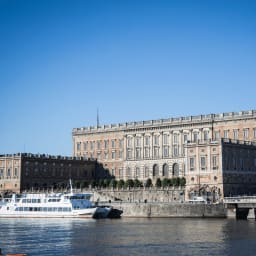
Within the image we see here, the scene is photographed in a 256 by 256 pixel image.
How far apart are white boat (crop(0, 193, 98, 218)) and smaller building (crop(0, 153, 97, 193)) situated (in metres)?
23.1

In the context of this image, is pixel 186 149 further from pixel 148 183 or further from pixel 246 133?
pixel 148 183

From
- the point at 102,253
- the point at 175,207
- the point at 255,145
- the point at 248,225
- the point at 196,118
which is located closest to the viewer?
the point at 102,253

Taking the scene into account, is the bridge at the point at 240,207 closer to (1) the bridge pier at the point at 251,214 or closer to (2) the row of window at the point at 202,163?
(1) the bridge pier at the point at 251,214

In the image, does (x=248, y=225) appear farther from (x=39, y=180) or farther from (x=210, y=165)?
(x=39, y=180)

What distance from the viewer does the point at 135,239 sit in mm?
56094

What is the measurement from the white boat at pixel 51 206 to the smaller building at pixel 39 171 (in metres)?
23.1

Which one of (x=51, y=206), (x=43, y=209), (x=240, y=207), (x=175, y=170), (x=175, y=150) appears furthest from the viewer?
(x=175, y=150)

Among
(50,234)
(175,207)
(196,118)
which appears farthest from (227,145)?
(50,234)

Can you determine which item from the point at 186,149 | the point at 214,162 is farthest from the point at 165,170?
the point at 214,162

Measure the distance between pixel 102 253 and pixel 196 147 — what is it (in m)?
51.3

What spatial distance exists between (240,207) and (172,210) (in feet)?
32.6

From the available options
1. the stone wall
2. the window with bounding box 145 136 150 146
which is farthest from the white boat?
the window with bounding box 145 136 150 146

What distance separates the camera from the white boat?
302 ft

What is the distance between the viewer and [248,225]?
70.9m
